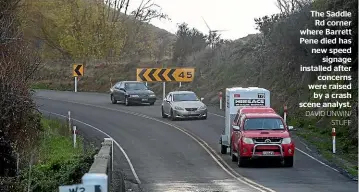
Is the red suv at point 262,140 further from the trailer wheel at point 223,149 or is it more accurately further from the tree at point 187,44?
the tree at point 187,44

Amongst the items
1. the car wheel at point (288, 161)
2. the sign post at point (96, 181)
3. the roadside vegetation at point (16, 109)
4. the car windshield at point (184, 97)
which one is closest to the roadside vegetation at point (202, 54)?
the car wheel at point (288, 161)

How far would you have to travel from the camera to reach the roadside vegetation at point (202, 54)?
3338cm

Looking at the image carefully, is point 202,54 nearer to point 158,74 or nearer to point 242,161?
point 158,74

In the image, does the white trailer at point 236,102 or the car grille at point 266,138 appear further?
the white trailer at point 236,102

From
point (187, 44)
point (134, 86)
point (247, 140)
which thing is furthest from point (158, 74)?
point (247, 140)

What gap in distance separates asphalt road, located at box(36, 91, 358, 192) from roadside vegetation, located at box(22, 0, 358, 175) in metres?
2.29

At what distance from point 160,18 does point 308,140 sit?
1796 inches

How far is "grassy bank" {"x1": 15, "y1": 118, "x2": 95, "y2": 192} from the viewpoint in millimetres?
15359

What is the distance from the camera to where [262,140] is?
77.8 ft

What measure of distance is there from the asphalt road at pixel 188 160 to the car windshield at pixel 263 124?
127 centimetres

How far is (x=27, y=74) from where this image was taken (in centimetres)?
2520

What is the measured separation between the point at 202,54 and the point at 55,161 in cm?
3851

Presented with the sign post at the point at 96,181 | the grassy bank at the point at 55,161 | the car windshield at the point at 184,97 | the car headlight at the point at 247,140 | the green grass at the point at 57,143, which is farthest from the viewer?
the car windshield at the point at 184,97

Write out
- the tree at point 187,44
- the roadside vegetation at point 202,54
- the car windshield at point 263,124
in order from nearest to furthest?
the car windshield at point 263,124 < the roadside vegetation at point 202,54 < the tree at point 187,44
